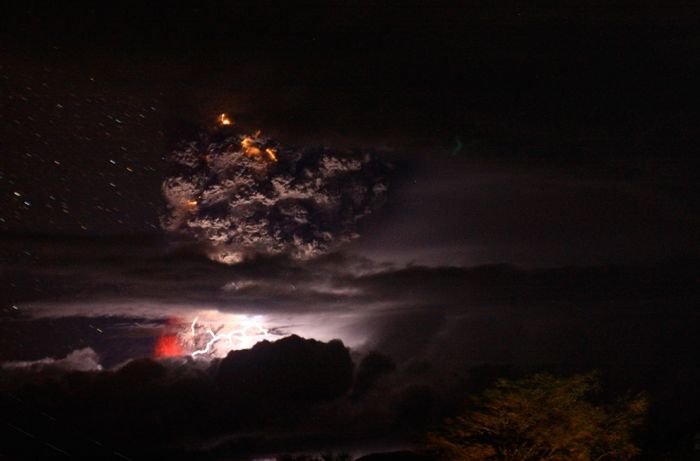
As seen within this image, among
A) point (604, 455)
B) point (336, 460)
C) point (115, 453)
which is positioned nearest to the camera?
point (336, 460)

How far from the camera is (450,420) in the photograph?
51.0ft

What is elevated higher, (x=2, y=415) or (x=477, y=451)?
(x=2, y=415)

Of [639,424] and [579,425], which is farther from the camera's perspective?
[639,424]

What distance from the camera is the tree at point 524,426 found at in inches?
588

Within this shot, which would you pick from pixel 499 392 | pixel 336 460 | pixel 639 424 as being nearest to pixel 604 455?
pixel 639 424

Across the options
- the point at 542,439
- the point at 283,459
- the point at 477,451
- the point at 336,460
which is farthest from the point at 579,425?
the point at 283,459

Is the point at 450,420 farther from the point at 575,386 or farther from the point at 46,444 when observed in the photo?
the point at 46,444

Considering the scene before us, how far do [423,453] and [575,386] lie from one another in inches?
119

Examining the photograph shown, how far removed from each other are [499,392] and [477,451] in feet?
3.71

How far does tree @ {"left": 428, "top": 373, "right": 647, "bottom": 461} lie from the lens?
49.0ft

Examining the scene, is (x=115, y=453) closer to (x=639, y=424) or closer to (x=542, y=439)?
(x=542, y=439)

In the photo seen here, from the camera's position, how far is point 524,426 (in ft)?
49.4

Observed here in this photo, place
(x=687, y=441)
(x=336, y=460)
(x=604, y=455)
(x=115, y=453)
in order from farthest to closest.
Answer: (x=687, y=441) < (x=115, y=453) < (x=604, y=455) < (x=336, y=460)

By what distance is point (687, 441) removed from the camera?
1902 cm
